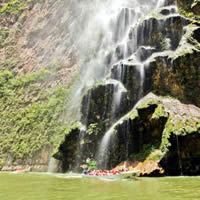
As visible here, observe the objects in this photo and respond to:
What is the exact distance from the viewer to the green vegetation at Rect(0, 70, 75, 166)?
103 ft

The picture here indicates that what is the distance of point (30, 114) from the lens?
3434 centimetres

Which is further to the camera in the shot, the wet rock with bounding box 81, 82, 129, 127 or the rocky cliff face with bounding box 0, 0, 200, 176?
the wet rock with bounding box 81, 82, 129, 127

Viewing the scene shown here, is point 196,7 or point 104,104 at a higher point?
point 196,7

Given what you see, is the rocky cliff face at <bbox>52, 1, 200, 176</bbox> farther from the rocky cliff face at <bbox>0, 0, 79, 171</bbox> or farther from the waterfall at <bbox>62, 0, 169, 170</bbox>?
the rocky cliff face at <bbox>0, 0, 79, 171</bbox>

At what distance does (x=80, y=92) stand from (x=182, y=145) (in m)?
11.9

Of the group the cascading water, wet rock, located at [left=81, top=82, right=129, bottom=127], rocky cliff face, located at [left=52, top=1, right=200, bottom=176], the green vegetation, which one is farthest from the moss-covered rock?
the green vegetation

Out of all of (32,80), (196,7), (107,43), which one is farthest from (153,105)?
(32,80)

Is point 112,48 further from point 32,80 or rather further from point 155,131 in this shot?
point 32,80

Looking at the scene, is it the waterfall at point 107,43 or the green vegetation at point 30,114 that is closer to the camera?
the waterfall at point 107,43

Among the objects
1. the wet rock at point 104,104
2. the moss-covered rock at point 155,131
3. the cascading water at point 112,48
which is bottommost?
the moss-covered rock at point 155,131

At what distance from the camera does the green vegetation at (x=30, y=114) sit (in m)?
31.4

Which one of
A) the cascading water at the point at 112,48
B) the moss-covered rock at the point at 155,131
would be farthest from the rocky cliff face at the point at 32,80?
the moss-covered rock at the point at 155,131

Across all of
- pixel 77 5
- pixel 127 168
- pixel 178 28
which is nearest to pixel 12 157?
pixel 127 168

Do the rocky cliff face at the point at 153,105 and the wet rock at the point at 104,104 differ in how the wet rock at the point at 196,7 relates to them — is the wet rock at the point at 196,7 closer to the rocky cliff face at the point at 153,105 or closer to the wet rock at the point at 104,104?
the rocky cliff face at the point at 153,105
